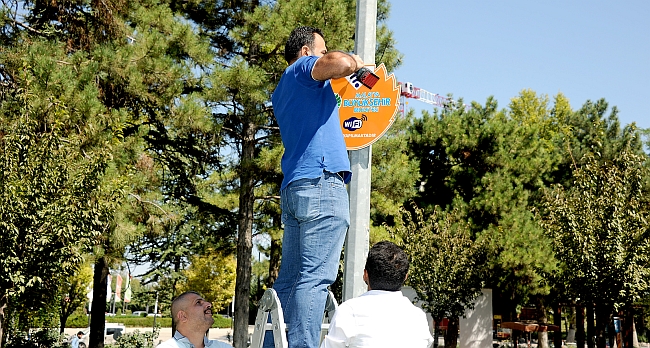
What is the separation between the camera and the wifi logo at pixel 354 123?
5.55 meters

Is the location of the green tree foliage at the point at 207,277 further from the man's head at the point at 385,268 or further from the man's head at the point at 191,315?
the man's head at the point at 385,268

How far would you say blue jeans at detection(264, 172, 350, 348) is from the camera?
9.80 ft

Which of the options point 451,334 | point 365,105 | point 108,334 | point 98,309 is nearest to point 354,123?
point 365,105

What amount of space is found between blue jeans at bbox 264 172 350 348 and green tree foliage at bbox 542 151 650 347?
16.9m

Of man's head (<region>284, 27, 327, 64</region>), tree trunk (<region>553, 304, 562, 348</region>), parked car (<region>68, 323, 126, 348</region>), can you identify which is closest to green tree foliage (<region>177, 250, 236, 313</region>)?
parked car (<region>68, 323, 126, 348</region>)

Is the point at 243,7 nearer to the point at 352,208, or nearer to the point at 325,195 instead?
the point at 352,208

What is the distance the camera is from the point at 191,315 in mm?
4098

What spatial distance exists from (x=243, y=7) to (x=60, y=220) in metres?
10.4

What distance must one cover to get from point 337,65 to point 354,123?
270 cm

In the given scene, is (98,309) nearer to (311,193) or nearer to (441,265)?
(441,265)

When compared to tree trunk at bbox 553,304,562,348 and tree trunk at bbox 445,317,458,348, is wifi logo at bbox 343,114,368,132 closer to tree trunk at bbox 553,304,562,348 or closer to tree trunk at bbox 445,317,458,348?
tree trunk at bbox 445,317,458,348

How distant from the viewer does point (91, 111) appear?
14.0 m

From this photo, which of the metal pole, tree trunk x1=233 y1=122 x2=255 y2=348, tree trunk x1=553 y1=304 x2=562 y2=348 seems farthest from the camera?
tree trunk x1=553 y1=304 x2=562 y2=348

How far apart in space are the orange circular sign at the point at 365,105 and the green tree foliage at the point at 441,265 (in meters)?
17.5
